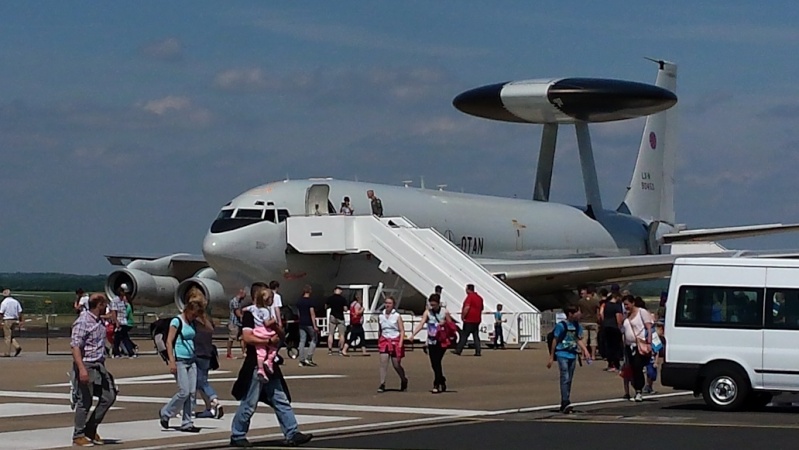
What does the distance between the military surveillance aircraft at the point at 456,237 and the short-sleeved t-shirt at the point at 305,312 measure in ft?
20.5

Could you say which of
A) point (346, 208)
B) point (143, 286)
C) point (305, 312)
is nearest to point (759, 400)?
point (305, 312)

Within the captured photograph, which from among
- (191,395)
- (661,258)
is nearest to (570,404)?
(191,395)

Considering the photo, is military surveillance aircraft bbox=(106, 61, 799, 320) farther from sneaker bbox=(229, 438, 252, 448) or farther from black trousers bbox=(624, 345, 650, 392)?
sneaker bbox=(229, 438, 252, 448)

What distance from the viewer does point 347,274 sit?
38625 millimetres

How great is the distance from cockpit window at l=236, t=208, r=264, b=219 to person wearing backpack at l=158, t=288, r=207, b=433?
2027 centimetres

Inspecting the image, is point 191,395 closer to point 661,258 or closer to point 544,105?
point 661,258

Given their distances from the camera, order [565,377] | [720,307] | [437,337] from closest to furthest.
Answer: [565,377]
[720,307]
[437,337]

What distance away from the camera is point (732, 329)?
749 inches

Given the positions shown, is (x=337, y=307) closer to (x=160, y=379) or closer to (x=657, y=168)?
(x=160, y=379)

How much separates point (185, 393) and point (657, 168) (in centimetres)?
5217

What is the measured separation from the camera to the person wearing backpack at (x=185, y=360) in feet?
53.5

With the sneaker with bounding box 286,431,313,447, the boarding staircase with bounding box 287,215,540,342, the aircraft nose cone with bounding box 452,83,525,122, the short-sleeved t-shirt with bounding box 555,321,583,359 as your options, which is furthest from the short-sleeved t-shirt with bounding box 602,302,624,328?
the aircraft nose cone with bounding box 452,83,525,122

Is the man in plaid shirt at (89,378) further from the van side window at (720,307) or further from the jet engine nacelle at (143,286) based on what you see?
the jet engine nacelle at (143,286)

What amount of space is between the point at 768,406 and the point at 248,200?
19.8 metres
